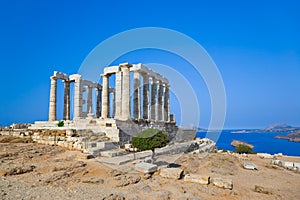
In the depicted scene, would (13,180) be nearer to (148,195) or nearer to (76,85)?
(148,195)

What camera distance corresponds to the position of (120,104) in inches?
1100

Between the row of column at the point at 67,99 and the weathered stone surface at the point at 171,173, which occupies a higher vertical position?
the row of column at the point at 67,99

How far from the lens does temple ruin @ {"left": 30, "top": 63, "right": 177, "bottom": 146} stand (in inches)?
870

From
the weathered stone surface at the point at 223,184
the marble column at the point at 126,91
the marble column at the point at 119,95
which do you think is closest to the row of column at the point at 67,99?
the marble column at the point at 119,95

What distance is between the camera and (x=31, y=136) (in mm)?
18203

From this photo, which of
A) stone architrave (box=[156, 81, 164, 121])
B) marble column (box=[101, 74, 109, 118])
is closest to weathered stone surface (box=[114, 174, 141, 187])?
marble column (box=[101, 74, 109, 118])

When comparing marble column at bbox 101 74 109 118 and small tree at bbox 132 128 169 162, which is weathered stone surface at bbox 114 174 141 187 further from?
marble column at bbox 101 74 109 118

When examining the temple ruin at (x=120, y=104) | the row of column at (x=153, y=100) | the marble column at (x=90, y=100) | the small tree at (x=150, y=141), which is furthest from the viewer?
the marble column at (x=90, y=100)

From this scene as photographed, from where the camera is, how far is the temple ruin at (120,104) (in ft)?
72.5

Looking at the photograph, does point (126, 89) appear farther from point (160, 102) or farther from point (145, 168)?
point (145, 168)

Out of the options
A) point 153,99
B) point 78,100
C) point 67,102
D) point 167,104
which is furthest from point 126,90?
point 167,104

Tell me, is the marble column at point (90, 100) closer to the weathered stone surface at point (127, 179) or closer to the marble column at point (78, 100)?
the marble column at point (78, 100)

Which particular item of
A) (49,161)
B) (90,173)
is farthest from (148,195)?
(49,161)

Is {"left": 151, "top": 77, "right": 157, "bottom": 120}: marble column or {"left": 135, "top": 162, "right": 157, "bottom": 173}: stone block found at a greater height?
{"left": 151, "top": 77, "right": 157, "bottom": 120}: marble column
